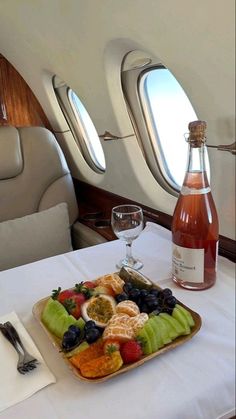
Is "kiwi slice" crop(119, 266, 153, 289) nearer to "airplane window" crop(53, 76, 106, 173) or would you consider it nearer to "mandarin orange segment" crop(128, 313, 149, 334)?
"mandarin orange segment" crop(128, 313, 149, 334)

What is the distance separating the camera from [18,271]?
3.13 feet

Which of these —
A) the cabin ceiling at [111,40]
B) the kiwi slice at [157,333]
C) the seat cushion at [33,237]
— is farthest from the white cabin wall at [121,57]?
the seat cushion at [33,237]

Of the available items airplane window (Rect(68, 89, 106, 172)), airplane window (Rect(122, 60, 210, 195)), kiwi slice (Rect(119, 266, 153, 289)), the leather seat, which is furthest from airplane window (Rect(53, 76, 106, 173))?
kiwi slice (Rect(119, 266, 153, 289))

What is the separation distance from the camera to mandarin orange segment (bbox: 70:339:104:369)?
58 centimetres

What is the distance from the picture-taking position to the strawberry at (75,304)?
0.68m

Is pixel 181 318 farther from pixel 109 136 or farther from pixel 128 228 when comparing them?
pixel 109 136

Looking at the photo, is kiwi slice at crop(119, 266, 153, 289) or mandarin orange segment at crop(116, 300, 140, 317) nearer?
mandarin orange segment at crop(116, 300, 140, 317)

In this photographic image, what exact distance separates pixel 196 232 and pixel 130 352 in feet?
0.92

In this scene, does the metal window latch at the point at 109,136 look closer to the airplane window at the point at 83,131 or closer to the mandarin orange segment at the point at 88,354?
the airplane window at the point at 83,131

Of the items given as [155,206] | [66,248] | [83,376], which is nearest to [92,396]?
[83,376]

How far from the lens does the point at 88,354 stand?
59 cm

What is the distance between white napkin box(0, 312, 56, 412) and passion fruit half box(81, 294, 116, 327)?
4.5 inches

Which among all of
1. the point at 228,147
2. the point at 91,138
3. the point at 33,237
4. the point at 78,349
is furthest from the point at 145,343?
the point at 91,138

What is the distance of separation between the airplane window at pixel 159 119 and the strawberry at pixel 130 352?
2.95 ft
